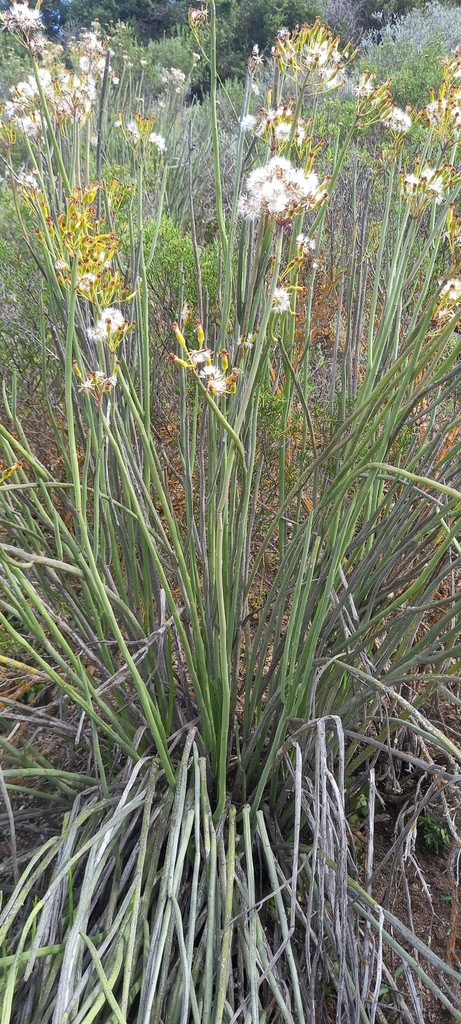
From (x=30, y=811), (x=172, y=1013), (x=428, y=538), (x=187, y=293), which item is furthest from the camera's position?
(x=187, y=293)

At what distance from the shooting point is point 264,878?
1.24 metres

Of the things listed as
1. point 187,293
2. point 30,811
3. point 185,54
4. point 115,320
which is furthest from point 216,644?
point 185,54

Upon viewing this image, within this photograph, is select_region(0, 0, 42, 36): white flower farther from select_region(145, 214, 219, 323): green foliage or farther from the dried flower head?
select_region(145, 214, 219, 323): green foliage

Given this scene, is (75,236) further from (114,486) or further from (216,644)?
(216,644)

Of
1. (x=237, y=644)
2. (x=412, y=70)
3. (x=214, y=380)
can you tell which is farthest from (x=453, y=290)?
(x=412, y=70)

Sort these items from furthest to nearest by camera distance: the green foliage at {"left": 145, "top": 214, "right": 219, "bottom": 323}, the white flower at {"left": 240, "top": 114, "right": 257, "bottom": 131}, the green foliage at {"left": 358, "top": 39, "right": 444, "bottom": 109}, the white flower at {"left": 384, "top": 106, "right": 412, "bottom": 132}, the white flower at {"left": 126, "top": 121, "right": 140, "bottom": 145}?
the green foliage at {"left": 358, "top": 39, "right": 444, "bottom": 109}, the green foliage at {"left": 145, "top": 214, "right": 219, "bottom": 323}, the white flower at {"left": 126, "top": 121, "right": 140, "bottom": 145}, the white flower at {"left": 384, "top": 106, "right": 412, "bottom": 132}, the white flower at {"left": 240, "top": 114, "right": 257, "bottom": 131}

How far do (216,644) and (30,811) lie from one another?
0.52 metres

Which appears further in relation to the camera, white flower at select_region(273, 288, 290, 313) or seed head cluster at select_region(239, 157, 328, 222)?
white flower at select_region(273, 288, 290, 313)

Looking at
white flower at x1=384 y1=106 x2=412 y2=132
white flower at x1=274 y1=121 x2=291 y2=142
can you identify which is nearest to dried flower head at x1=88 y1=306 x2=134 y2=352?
white flower at x1=274 y1=121 x2=291 y2=142

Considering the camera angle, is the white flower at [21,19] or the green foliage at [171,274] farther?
the green foliage at [171,274]

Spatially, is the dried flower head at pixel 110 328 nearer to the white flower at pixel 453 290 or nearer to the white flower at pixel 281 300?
the white flower at pixel 281 300

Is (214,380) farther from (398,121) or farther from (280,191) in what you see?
(398,121)

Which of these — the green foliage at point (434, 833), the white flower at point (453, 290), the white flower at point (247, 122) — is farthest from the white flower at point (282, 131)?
the green foliage at point (434, 833)

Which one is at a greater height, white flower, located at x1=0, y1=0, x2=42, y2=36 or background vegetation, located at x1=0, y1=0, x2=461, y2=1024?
white flower, located at x1=0, y1=0, x2=42, y2=36
